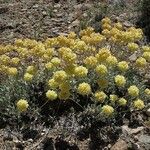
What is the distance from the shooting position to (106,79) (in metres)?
6.92

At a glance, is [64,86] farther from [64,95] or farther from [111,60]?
[111,60]

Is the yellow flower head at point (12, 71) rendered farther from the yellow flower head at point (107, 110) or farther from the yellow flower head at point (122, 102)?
the yellow flower head at point (122, 102)

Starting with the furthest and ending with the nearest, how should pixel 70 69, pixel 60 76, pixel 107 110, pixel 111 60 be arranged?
1. pixel 111 60
2. pixel 70 69
3. pixel 60 76
4. pixel 107 110

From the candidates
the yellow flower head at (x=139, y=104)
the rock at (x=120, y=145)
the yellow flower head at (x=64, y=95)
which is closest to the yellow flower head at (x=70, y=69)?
the yellow flower head at (x=64, y=95)

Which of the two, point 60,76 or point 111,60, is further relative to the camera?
point 111,60

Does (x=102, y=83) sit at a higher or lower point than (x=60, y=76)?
lower

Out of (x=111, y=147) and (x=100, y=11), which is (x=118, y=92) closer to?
(x=111, y=147)

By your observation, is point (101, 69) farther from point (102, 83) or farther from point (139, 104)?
point (139, 104)

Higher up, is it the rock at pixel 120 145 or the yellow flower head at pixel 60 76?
the yellow flower head at pixel 60 76

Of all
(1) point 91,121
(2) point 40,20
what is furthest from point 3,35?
(1) point 91,121

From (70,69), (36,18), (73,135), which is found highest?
(70,69)

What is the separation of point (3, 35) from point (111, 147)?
13.8 feet

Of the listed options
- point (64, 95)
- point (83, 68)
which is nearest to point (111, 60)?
point (83, 68)

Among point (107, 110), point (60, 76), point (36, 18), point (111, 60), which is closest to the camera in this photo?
point (107, 110)
